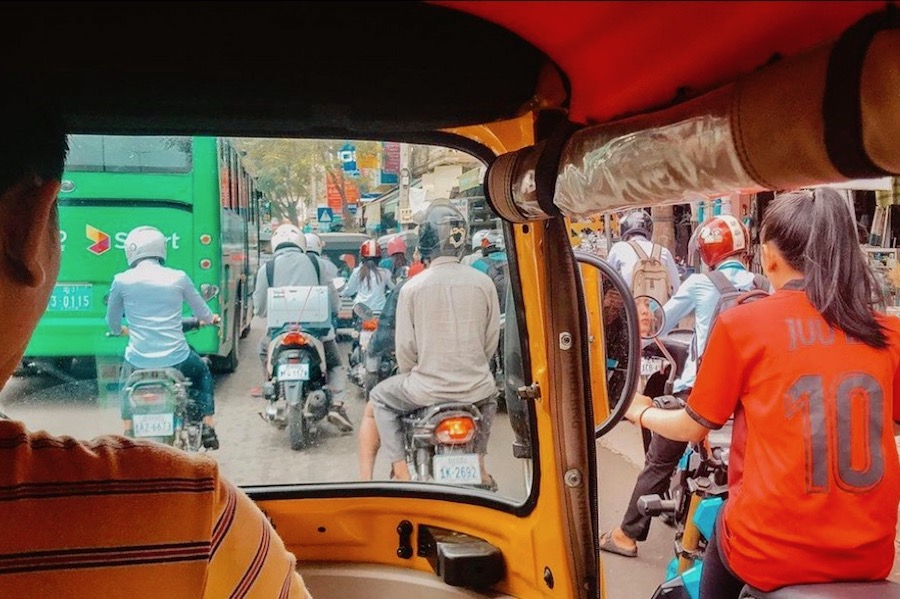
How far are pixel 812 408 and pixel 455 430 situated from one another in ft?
4.91

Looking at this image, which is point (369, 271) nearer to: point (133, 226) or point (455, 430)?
point (133, 226)

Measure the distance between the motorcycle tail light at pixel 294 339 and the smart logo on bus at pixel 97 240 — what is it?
189cm

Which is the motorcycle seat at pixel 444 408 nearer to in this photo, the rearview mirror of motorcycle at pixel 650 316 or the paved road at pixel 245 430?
the paved road at pixel 245 430

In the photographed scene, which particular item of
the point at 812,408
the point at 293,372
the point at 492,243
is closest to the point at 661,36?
the point at 812,408

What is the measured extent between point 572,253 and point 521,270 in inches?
9.5

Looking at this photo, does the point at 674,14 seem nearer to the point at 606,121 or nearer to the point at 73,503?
the point at 606,121

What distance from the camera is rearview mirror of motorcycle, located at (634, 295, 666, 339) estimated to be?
11.2 ft

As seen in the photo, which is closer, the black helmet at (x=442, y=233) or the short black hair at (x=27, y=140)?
the short black hair at (x=27, y=140)

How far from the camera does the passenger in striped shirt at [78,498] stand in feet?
2.92

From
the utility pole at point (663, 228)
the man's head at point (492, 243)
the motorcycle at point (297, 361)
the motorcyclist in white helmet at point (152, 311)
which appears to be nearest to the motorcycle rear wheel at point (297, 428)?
the motorcycle at point (297, 361)

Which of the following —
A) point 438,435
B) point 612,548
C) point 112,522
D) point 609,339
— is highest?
point 609,339

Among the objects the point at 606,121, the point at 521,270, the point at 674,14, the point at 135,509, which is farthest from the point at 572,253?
the point at 135,509

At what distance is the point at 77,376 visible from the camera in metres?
5.93

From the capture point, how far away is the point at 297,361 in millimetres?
5047
